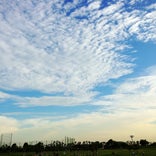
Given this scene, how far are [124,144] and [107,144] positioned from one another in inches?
459

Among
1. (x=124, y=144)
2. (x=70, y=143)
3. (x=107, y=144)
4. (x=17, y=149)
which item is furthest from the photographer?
(x=70, y=143)

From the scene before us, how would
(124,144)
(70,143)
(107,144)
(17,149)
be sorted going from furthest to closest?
1. (70,143)
2. (107,144)
3. (124,144)
4. (17,149)

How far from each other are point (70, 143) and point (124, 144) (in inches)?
1170

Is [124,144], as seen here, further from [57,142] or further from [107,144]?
[57,142]

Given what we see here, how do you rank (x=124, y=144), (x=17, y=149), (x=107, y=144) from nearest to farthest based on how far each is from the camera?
(x=17, y=149)
(x=124, y=144)
(x=107, y=144)

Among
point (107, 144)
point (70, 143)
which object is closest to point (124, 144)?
point (107, 144)

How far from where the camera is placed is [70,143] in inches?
5354

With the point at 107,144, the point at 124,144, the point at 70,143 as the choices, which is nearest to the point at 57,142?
the point at 70,143

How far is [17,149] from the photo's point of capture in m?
103

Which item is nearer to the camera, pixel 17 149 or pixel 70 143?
pixel 17 149

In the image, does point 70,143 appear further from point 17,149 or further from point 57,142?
point 17,149

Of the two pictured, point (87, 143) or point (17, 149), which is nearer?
point (17, 149)

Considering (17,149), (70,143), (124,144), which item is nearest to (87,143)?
(70,143)

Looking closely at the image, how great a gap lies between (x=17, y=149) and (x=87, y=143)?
39029 millimetres
